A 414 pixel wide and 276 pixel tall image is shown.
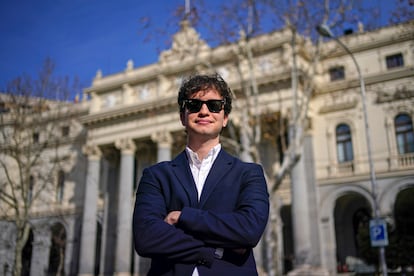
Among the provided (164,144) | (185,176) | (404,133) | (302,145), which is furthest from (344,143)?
(185,176)

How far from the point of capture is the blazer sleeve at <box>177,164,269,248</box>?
7.18 ft

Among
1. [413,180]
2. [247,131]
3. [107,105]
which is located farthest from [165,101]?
[413,180]

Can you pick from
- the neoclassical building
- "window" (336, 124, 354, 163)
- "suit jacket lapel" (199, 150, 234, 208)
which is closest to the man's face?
"suit jacket lapel" (199, 150, 234, 208)

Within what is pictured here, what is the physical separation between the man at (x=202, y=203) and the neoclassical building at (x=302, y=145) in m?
17.7

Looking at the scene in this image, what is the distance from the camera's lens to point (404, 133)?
957 inches

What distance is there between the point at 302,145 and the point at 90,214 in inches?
618

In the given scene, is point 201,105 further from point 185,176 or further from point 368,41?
point 368,41

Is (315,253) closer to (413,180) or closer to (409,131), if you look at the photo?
(413,180)

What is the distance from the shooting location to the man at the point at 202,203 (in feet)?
7.19

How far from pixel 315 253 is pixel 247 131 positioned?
33.1 feet

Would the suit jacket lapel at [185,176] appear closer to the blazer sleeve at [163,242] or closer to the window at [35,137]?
the blazer sleeve at [163,242]

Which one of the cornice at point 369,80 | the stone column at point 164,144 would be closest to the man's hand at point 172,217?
the cornice at point 369,80

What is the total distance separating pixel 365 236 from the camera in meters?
20.2

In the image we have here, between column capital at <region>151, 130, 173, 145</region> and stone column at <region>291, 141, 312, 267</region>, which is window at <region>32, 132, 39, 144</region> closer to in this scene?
column capital at <region>151, 130, 173, 145</region>
